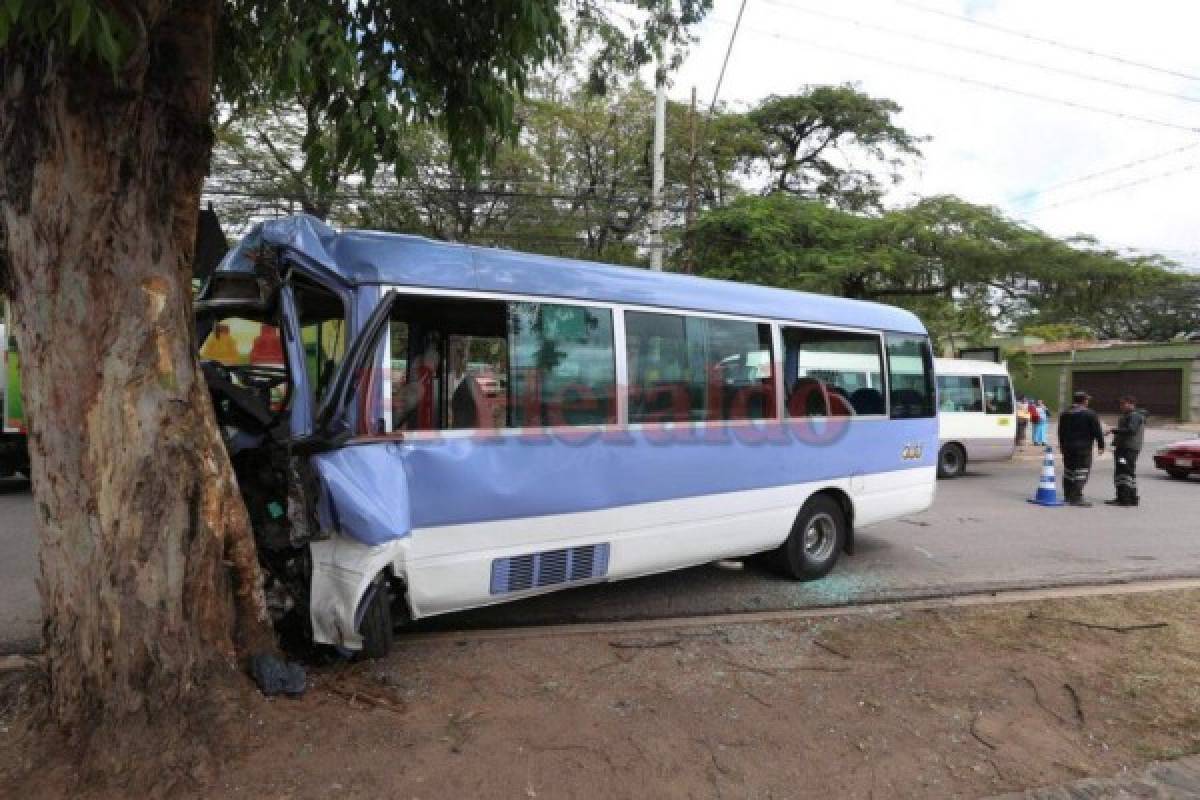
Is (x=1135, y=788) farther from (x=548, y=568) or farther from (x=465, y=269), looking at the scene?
(x=465, y=269)

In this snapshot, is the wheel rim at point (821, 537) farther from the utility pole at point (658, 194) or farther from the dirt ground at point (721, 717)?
the utility pole at point (658, 194)

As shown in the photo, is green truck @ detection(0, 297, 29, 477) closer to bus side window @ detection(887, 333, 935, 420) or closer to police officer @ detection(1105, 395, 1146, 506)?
bus side window @ detection(887, 333, 935, 420)

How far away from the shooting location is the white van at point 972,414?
1541 centimetres

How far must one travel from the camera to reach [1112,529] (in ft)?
31.4

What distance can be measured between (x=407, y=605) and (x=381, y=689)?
434mm

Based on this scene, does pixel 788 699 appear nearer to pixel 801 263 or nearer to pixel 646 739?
pixel 646 739

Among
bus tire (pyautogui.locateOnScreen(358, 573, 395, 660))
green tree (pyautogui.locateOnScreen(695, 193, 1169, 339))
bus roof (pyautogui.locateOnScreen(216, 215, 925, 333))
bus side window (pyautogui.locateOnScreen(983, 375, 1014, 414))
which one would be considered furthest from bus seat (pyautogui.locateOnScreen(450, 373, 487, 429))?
bus side window (pyautogui.locateOnScreen(983, 375, 1014, 414))

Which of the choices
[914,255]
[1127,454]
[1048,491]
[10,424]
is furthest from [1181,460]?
[10,424]

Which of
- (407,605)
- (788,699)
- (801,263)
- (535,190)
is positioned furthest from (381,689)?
(535,190)

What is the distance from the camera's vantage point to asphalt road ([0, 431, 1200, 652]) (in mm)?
5637

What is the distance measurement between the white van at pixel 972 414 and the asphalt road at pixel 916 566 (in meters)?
3.51

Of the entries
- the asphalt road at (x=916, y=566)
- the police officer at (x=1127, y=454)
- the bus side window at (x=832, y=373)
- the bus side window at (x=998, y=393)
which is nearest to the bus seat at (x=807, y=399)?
the bus side window at (x=832, y=373)

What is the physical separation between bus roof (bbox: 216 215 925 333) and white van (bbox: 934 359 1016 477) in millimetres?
11166

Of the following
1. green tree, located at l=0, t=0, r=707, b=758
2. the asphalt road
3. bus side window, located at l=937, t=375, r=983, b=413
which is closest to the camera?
green tree, located at l=0, t=0, r=707, b=758
